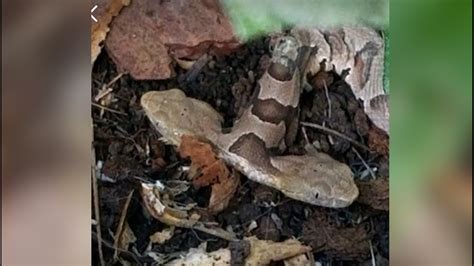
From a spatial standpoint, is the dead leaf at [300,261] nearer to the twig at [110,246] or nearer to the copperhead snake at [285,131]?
the copperhead snake at [285,131]

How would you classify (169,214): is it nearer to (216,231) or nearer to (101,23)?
(216,231)

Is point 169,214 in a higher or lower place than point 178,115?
lower

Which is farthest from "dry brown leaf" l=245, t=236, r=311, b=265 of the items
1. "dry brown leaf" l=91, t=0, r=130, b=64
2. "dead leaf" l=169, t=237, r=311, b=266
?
"dry brown leaf" l=91, t=0, r=130, b=64

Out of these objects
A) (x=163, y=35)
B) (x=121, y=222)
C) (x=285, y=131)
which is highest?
(x=163, y=35)

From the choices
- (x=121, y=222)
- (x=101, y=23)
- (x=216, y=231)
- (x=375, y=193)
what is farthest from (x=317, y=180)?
(x=101, y=23)
